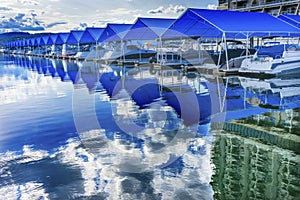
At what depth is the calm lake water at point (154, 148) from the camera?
436cm

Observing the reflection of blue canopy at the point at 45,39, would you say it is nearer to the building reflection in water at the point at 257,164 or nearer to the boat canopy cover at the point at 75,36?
the boat canopy cover at the point at 75,36

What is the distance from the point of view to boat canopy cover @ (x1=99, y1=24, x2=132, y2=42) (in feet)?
94.3

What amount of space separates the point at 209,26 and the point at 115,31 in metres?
11.1

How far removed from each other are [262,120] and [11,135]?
20.3 feet

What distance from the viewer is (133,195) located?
4.16m

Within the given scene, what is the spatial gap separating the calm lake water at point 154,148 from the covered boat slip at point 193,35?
27.6 feet

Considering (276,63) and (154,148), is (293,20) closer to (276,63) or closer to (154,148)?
(276,63)

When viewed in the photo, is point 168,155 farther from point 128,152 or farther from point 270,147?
point 270,147

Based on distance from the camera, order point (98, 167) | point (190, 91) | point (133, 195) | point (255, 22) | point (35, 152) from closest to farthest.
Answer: point (133, 195)
point (98, 167)
point (35, 152)
point (190, 91)
point (255, 22)

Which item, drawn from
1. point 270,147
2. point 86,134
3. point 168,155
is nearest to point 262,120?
point 270,147

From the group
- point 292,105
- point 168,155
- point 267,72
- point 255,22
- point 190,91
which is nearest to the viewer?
point 168,155

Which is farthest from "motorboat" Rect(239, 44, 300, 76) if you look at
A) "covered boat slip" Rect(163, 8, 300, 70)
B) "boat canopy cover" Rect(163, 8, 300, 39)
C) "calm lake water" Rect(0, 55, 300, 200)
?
"calm lake water" Rect(0, 55, 300, 200)

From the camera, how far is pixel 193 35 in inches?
971

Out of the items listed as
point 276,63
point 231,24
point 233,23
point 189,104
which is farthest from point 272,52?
point 189,104
